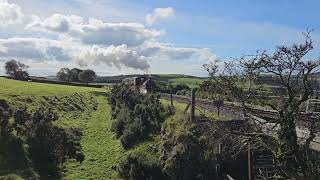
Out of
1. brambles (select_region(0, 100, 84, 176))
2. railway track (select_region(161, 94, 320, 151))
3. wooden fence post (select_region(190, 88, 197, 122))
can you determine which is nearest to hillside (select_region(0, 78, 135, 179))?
brambles (select_region(0, 100, 84, 176))

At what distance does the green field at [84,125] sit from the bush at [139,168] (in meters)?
1.27

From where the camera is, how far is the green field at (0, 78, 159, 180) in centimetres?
3847

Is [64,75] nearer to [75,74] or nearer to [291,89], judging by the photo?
[75,74]

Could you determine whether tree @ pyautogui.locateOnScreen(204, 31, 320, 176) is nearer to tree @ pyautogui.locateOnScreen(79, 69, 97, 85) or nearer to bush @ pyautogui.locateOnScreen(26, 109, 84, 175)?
bush @ pyautogui.locateOnScreen(26, 109, 84, 175)

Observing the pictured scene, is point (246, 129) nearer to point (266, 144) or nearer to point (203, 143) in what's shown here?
point (266, 144)

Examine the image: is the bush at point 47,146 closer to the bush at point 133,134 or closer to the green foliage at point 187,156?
the bush at point 133,134

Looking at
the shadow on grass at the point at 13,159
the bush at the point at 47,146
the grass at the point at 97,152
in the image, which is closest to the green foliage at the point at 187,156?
the grass at the point at 97,152

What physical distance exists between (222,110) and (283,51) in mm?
11659

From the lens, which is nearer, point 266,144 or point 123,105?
point 266,144

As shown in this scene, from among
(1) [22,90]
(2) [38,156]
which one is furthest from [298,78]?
(1) [22,90]

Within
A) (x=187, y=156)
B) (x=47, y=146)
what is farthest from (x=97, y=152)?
(x=187, y=156)

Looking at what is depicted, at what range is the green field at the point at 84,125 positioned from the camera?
38469 millimetres

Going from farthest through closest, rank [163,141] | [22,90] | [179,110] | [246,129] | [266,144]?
[22,90] → [179,110] → [163,141] → [246,129] → [266,144]

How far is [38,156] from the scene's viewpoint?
128ft
